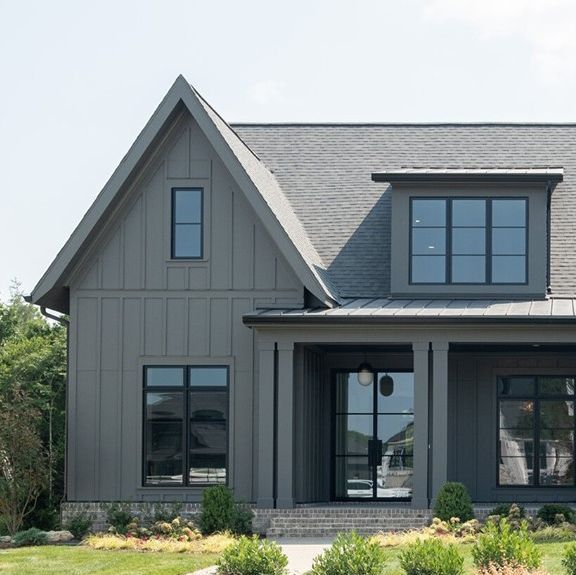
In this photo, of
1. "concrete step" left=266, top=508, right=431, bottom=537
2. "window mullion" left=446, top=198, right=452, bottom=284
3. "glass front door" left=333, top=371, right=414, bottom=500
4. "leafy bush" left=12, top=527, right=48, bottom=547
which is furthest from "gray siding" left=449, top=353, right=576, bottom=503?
"leafy bush" left=12, top=527, right=48, bottom=547

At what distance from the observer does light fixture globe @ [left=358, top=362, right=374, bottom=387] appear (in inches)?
1030

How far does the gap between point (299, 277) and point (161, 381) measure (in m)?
3.11

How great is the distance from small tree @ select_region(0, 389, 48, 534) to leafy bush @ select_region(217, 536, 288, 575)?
7.79 m

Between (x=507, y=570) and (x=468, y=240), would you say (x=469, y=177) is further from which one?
(x=507, y=570)

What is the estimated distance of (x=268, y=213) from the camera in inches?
944

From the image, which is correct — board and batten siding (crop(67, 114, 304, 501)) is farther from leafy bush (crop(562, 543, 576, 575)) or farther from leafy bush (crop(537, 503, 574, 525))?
leafy bush (crop(562, 543, 576, 575))

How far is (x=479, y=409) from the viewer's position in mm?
26078

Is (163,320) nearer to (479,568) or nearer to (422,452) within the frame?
(422,452)

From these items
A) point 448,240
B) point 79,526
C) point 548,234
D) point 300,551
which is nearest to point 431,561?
point 300,551

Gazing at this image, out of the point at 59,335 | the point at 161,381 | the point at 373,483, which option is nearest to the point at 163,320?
the point at 161,381

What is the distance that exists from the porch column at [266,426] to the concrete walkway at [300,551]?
121 cm

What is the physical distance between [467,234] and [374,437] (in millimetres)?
4152

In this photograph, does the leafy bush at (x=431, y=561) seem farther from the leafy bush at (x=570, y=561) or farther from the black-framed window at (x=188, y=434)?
the black-framed window at (x=188, y=434)

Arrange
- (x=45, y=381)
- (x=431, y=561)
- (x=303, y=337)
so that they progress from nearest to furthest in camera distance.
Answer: (x=431, y=561) < (x=303, y=337) < (x=45, y=381)
